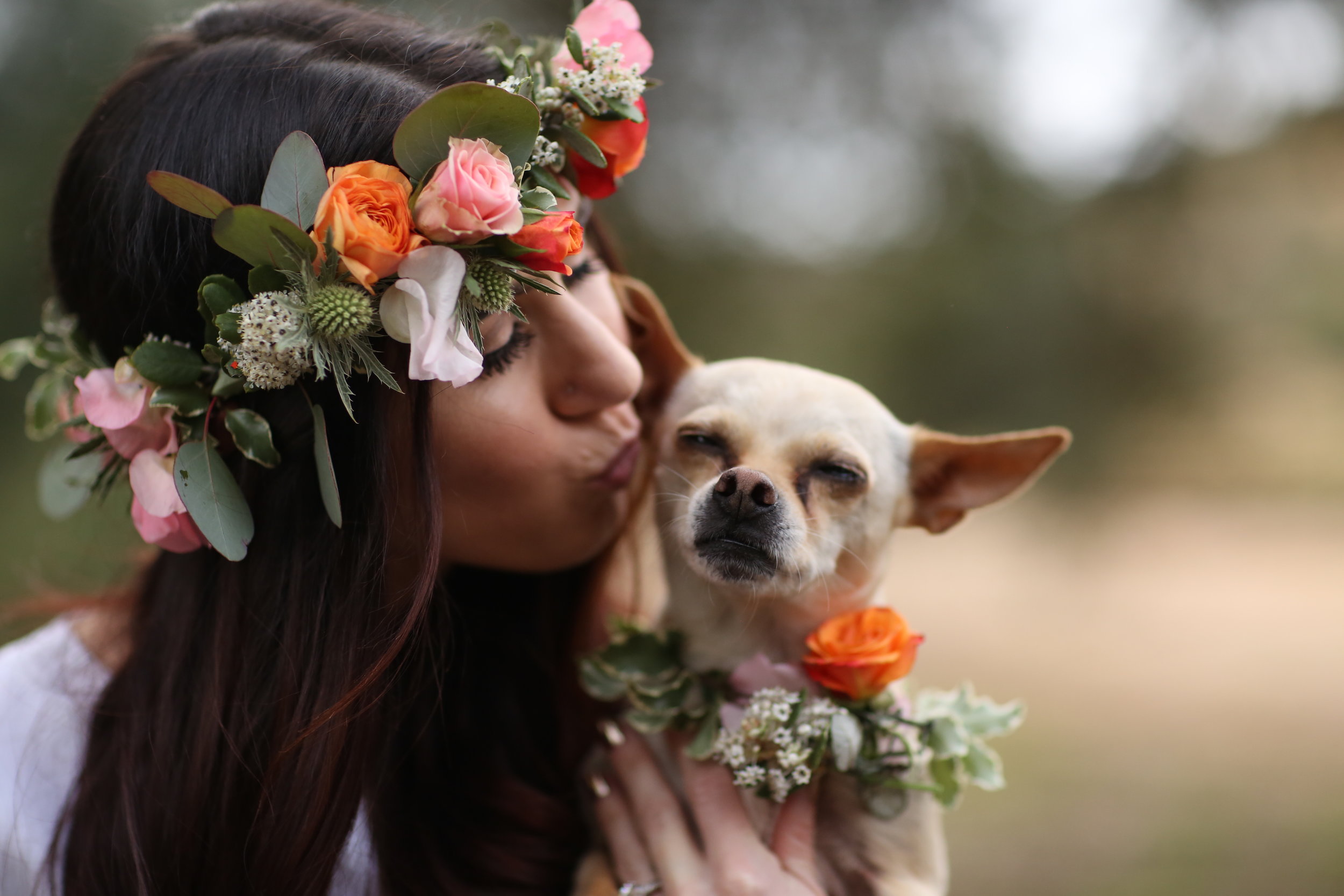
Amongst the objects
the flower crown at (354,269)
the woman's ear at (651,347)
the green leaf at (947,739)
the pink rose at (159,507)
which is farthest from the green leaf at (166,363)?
the green leaf at (947,739)

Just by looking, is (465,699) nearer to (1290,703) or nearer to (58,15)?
(58,15)

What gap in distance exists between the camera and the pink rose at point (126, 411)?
4.25 ft

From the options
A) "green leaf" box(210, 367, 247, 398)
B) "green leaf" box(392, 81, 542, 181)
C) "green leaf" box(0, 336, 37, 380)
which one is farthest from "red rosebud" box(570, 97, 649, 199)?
"green leaf" box(0, 336, 37, 380)

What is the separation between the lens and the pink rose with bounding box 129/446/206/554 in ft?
4.17

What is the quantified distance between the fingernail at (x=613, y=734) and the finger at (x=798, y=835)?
316 millimetres

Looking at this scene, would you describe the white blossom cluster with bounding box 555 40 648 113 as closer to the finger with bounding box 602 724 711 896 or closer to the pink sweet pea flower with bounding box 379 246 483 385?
the pink sweet pea flower with bounding box 379 246 483 385

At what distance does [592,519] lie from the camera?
1.53 m

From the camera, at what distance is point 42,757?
149 cm

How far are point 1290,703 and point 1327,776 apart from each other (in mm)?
541

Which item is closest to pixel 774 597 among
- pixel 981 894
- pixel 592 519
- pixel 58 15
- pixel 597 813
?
pixel 592 519

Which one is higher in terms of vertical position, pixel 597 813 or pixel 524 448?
pixel 524 448

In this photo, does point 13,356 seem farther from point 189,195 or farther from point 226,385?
point 189,195

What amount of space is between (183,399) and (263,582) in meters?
0.30

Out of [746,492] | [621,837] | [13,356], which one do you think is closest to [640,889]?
[621,837]
